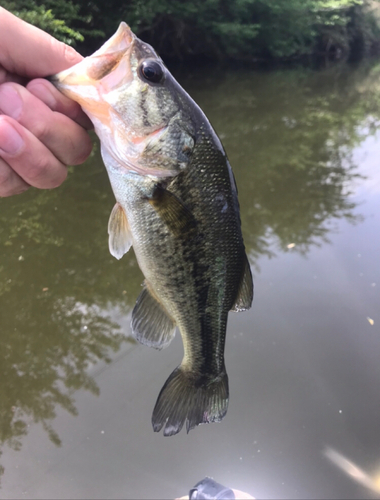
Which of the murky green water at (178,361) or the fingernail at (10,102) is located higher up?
the fingernail at (10,102)

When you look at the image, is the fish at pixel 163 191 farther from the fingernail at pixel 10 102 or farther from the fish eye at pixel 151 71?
the fingernail at pixel 10 102

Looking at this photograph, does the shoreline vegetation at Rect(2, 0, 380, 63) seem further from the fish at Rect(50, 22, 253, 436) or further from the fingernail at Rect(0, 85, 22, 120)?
the fish at Rect(50, 22, 253, 436)

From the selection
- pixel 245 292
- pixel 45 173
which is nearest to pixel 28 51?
pixel 45 173

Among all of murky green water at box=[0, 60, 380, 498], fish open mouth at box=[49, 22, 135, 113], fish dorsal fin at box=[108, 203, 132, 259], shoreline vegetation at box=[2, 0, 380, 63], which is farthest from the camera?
shoreline vegetation at box=[2, 0, 380, 63]

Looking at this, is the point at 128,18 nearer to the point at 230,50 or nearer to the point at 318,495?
the point at 230,50

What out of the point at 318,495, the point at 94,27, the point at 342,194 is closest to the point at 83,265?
the point at 318,495

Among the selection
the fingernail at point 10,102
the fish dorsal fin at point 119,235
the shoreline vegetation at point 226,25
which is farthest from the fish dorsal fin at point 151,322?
the shoreline vegetation at point 226,25

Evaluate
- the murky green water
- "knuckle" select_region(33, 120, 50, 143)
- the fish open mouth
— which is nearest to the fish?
the fish open mouth

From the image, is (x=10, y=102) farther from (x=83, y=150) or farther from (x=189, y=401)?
(x=189, y=401)
